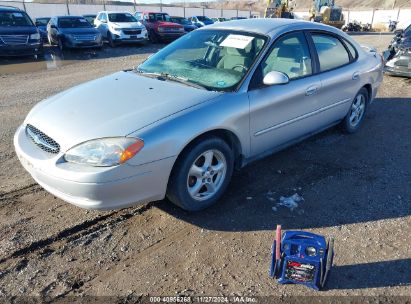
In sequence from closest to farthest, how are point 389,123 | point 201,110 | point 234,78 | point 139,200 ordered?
point 139,200 → point 201,110 → point 234,78 → point 389,123

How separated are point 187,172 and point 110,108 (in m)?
0.88

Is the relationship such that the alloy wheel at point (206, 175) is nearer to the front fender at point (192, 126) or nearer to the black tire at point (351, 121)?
the front fender at point (192, 126)

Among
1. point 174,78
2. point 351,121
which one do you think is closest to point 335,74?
point 351,121

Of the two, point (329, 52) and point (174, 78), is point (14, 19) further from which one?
point (329, 52)

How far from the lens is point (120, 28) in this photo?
1778 cm

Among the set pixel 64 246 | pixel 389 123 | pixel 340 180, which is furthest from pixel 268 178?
pixel 389 123

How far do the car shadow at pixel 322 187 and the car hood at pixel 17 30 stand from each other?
1158cm

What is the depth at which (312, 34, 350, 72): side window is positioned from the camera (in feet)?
14.9

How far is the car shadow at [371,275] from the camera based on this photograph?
2686mm

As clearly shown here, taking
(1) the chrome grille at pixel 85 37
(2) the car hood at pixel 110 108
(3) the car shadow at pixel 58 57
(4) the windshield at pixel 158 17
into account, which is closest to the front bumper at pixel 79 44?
(1) the chrome grille at pixel 85 37

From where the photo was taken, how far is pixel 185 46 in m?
4.39

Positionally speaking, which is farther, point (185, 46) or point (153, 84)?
point (185, 46)

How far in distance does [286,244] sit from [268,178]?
1635mm

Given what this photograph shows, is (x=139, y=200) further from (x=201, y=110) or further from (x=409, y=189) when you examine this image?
(x=409, y=189)
